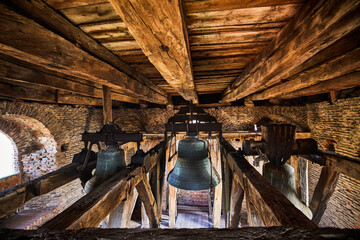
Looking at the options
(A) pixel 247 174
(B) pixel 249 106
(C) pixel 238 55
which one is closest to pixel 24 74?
(C) pixel 238 55

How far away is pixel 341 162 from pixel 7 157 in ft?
25.3

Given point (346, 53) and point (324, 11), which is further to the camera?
point (346, 53)

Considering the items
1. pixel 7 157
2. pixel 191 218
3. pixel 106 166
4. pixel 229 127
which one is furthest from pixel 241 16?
pixel 191 218

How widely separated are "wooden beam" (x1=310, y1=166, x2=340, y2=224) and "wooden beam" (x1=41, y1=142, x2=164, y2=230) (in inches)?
88.8

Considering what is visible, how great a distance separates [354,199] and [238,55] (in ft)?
19.5

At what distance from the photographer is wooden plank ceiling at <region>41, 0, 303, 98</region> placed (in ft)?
3.66

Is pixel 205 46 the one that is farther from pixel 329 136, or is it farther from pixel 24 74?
pixel 329 136

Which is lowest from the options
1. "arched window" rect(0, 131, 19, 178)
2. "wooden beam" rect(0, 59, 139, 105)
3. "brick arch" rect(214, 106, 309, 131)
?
"arched window" rect(0, 131, 19, 178)

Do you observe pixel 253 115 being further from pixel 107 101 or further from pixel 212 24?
pixel 212 24

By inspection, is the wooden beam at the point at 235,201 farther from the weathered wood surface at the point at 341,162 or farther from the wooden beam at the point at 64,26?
the wooden beam at the point at 64,26

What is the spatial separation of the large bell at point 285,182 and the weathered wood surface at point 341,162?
0.56 m

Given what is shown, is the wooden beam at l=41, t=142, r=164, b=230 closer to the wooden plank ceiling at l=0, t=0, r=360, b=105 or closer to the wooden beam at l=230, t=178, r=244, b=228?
the wooden plank ceiling at l=0, t=0, r=360, b=105

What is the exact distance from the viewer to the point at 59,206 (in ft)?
15.9

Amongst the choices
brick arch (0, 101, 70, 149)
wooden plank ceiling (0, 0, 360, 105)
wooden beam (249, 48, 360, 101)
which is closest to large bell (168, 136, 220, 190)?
wooden plank ceiling (0, 0, 360, 105)
